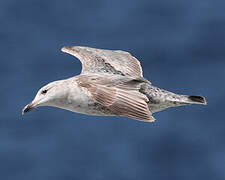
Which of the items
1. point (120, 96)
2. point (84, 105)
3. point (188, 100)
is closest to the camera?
point (120, 96)

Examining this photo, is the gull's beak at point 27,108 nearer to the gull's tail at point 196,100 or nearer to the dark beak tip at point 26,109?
the dark beak tip at point 26,109

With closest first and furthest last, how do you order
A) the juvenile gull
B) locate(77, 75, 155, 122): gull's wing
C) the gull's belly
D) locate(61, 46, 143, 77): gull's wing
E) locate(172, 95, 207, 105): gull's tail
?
locate(77, 75, 155, 122): gull's wing → the juvenile gull → the gull's belly → locate(172, 95, 207, 105): gull's tail → locate(61, 46, 143, 77): gull's wing

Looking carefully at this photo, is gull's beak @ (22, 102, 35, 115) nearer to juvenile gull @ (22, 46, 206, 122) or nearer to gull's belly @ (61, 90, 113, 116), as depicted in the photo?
juvenile gull @ (22, 46, 206, 122)

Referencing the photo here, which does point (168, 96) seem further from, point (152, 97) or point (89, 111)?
point (89, 111)

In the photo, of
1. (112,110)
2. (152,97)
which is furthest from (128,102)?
(152,97)

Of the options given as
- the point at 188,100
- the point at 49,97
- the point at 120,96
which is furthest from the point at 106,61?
the point at 120,96

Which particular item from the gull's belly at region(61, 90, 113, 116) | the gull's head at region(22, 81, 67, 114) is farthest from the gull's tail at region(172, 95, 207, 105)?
the gull's head at region(22, 81, 67, 114)

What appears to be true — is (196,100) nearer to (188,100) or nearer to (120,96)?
(188,100)
